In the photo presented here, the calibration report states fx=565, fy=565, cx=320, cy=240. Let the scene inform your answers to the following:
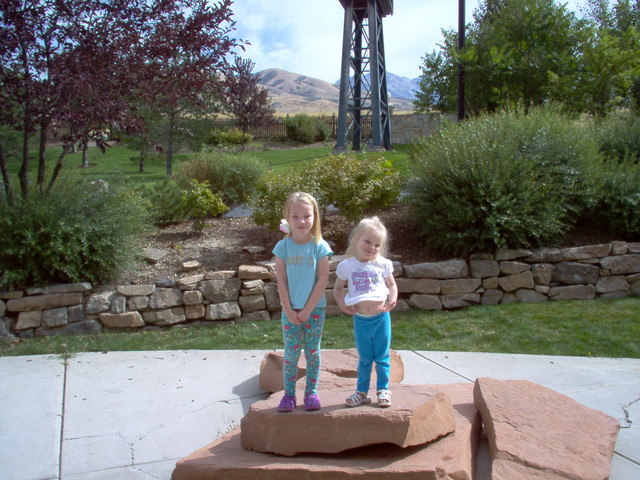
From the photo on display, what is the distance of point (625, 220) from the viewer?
7.64 meters

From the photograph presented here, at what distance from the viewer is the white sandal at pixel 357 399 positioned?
3227mm

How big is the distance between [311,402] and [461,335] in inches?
128

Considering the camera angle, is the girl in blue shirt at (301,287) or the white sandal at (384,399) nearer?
the white sandal at (384,399)

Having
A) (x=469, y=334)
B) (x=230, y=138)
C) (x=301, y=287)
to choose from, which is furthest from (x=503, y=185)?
(x=230, y=138)

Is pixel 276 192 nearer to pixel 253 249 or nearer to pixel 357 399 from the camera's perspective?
pixel 253 249

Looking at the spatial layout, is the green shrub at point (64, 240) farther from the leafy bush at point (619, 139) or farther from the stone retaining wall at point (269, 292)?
the leafy bush at point (619, 139)

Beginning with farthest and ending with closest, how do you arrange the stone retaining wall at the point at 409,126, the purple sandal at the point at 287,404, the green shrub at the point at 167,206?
the stone retaining wall at the point at 409,126 → the green shrub at the point at 167,206 → the purple sandal at the point at 287,404

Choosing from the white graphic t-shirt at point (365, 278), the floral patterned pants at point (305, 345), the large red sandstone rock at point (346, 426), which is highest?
the white graphic t-shirt at point (365, 278)

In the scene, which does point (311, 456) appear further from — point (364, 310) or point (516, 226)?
point (516, 226)

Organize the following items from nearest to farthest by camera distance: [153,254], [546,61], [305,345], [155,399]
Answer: [305,345] → [155,399] → [153,254] → [546,61]

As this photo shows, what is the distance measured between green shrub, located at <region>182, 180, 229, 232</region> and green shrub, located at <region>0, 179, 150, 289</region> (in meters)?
1.50

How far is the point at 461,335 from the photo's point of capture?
608 centimetres

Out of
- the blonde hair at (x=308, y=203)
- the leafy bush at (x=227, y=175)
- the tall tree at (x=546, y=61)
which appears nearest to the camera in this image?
the blonde hair at (x=308, y=203)

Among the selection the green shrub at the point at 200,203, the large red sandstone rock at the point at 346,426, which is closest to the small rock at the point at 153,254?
the green shrub at the point at 200,203
